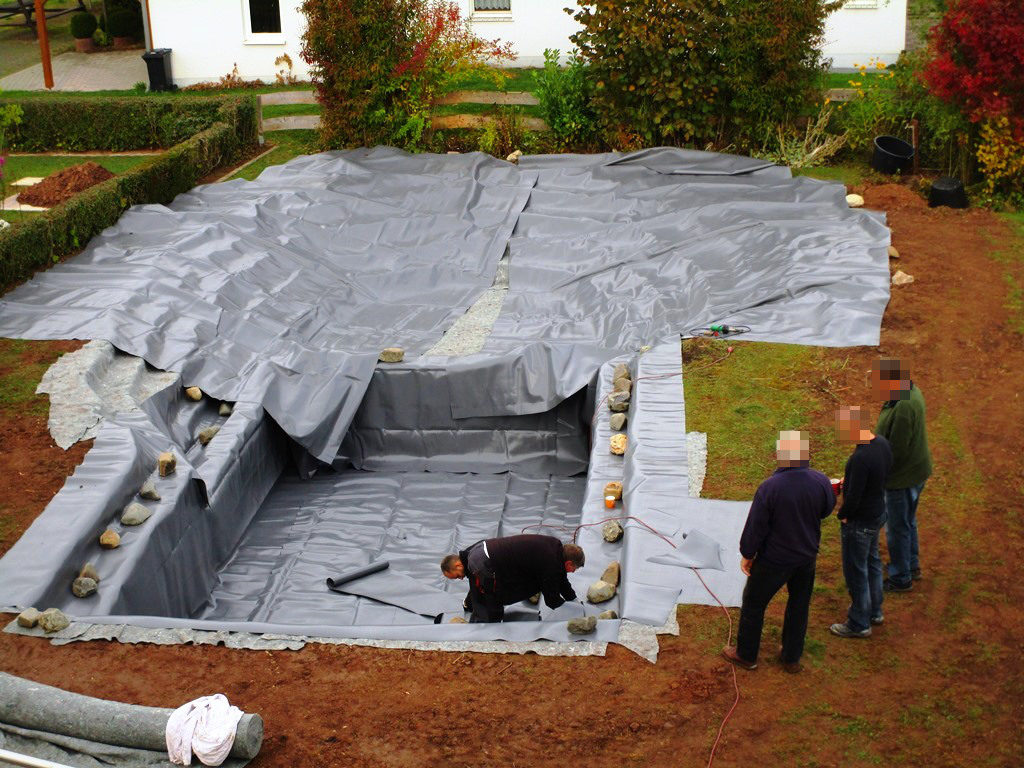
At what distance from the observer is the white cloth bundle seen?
4910 millimetres

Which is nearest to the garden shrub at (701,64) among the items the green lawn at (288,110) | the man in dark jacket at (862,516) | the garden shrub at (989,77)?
the garden shrub at (989,77)

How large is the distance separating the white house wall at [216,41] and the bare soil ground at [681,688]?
46.5ft

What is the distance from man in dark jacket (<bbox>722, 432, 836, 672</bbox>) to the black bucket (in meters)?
9.98

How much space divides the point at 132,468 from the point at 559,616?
334 centimetres

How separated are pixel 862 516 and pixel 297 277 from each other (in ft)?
24.5

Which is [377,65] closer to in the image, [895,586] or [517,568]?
[517,568]

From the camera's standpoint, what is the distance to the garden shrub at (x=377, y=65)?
48.5 ft

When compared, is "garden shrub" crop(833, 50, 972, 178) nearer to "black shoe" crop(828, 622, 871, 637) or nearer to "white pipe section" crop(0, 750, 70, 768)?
"black shoe" crop(828, 622, 871, 637)

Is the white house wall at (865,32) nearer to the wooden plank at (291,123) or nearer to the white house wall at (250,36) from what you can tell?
the white house wall at (250,36)

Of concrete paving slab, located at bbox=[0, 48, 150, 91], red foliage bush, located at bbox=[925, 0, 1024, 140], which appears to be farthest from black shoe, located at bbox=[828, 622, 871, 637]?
concrete paving slab, located at bbox=[0, 48, 150, 91]

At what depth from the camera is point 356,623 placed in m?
7.41

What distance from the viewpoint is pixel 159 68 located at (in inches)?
753

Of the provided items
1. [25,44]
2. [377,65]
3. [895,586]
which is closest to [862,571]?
[895,586]

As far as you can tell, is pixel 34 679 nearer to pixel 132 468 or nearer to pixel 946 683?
pixel 132 468
